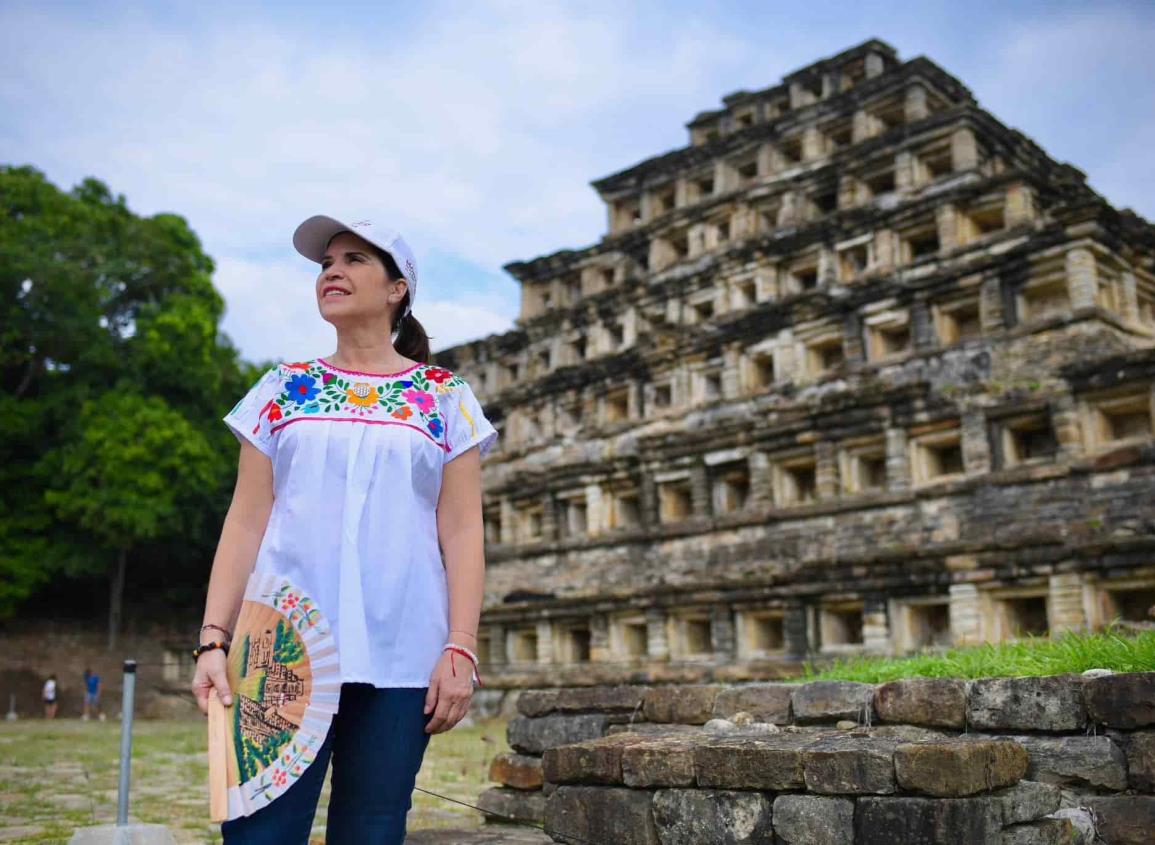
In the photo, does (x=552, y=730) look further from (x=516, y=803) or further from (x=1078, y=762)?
(x=1078, y=762)

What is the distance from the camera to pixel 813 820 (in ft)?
16.4

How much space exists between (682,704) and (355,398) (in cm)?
546

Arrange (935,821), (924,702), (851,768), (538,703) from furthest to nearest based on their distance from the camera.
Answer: (538,703) → (924,702) → (851,768) → (935,821)

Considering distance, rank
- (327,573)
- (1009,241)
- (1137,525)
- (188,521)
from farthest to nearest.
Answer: (188,521)
(1009,241)
(1137,525)
(327,573)

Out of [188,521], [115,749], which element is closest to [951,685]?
[115,749]

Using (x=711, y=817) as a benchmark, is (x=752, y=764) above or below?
above

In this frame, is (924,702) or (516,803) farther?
(516,803)

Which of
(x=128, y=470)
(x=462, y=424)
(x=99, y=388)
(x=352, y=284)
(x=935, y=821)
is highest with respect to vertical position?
(x=99, y=388)

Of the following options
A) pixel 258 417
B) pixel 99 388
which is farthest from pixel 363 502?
pixel 99 388

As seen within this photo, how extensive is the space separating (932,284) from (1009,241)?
5.71ft

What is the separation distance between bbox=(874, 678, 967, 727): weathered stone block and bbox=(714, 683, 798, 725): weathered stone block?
84 centimetres

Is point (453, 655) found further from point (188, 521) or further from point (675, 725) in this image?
point (188, 521)

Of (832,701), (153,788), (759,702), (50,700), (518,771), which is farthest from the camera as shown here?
(50,700)

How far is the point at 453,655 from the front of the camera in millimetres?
3105
